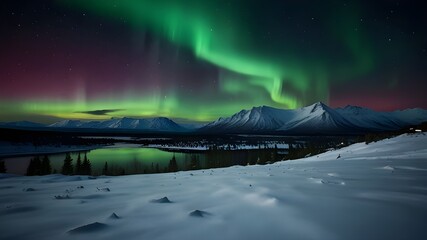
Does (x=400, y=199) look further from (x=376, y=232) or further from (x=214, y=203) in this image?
(x=214, y=203)

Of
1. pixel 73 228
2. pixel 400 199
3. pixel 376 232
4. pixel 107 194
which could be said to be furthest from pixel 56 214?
pixel 400 199

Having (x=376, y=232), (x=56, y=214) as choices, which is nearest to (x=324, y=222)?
(x=376, y=232)

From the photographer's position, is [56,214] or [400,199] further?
[400,199]

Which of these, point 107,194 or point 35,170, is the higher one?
point 107,194

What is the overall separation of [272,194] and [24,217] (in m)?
5.19

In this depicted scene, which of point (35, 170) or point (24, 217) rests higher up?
point (24, 217)

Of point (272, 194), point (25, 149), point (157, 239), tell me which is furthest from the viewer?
point (25, 149)

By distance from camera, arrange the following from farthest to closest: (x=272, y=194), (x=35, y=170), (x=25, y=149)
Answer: (x=25, y=149) → (x=35, y=170) → (x=272, y=194)

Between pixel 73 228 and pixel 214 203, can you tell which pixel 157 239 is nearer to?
pixel 73 228

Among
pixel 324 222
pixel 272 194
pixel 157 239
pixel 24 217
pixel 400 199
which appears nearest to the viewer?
pixel 157 239

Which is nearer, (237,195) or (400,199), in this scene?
(400,199)

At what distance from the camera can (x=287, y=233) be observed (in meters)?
3.60

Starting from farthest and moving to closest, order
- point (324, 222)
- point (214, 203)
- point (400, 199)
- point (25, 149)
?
point (25, 149)
point (214, 203)
point (400, 199)
point (324, 222)

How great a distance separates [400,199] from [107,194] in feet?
23.3
